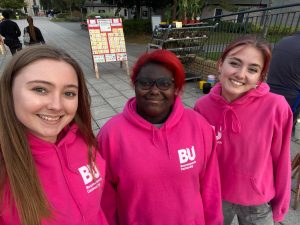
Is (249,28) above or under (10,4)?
above

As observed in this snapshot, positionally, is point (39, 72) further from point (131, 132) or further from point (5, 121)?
point (131, 132)

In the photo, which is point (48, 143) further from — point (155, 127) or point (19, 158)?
point (155, 127)

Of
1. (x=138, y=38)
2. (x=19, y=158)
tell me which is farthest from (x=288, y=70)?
(x=138, y=38)

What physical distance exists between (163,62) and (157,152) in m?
0.51

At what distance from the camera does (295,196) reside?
2.62 metres

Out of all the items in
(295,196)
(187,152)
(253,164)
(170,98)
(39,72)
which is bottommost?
(295,196)

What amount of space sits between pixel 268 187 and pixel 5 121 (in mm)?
1669

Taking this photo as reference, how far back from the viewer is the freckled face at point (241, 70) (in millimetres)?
1556

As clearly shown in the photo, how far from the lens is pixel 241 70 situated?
5.11ft

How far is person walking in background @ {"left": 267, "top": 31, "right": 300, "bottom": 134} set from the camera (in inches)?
111

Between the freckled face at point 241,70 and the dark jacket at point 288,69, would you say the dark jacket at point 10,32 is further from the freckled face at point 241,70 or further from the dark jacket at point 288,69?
the freckled face at point 241,70

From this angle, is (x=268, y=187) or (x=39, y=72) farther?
(x=268, y=187)

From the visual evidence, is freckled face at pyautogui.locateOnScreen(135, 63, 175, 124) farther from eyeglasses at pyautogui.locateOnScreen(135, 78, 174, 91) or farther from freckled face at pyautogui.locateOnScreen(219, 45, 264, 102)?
freckled face at pyautogui.locateOnScreen(219, 45, 264, 102)

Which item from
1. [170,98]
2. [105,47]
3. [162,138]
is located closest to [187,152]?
[162,138]
